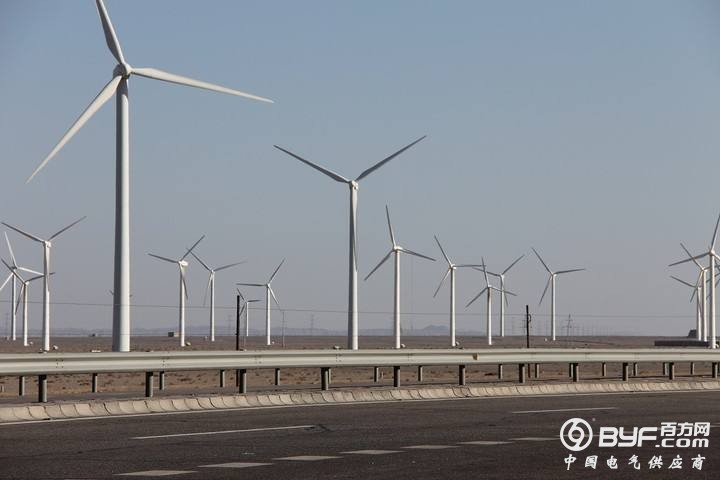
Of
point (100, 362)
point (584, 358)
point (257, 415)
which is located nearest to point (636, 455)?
point (257, 415)

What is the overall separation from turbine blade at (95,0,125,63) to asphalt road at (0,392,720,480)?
12709mm

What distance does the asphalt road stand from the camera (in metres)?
15.0

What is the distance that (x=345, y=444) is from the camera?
726 inches

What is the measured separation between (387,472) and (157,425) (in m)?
8.22

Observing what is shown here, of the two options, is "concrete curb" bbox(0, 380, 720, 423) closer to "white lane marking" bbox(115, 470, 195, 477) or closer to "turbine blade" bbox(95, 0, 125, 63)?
"white lane marking" bbox(115, 470, 195, 477)

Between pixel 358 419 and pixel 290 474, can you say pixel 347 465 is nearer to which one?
pixel 290 474

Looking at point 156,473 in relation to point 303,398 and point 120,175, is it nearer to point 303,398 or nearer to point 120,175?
point 303,398

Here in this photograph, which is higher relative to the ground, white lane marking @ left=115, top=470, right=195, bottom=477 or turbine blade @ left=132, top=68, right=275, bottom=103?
turbine blade @ left=132, top=68, right=275, bottom=103

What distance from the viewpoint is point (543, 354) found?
3516 centimetres

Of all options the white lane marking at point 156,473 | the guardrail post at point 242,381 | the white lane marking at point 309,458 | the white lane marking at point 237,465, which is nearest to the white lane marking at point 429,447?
the white lane marking at point 309,458

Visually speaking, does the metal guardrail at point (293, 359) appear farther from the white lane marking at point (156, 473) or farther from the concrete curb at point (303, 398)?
the white lane marking at point (156, 473)

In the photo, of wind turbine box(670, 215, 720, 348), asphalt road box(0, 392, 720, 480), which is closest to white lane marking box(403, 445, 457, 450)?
asphalt road box(0, 392, 720, 480)

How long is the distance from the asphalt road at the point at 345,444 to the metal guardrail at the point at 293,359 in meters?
1.83

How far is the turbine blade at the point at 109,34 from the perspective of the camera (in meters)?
34.8
